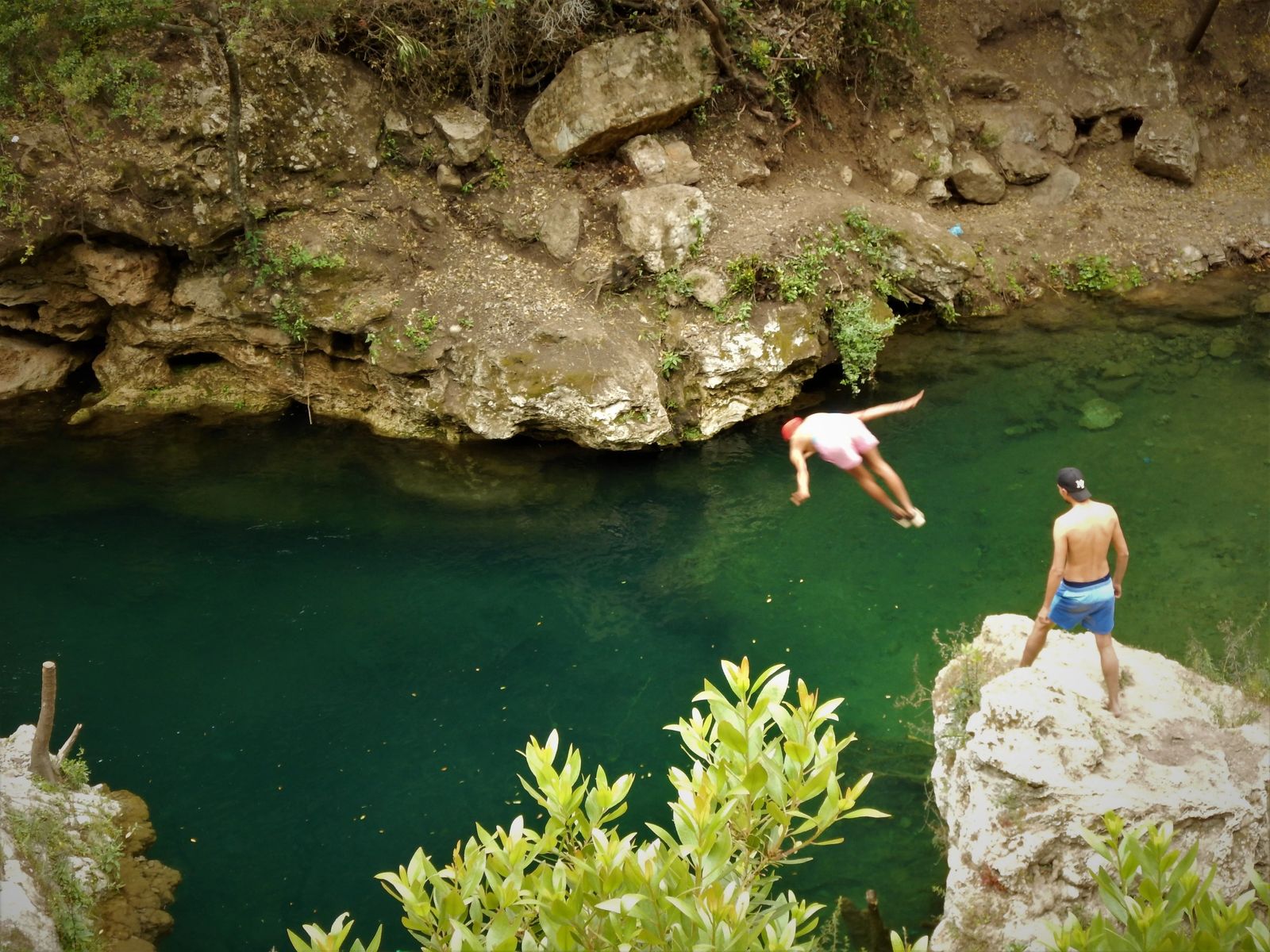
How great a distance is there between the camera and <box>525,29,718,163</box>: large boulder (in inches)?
583

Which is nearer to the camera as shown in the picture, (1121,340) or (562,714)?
(562,714)

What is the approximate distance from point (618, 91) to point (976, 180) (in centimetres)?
666

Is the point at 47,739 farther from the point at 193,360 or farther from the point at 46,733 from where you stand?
the point at 193,360

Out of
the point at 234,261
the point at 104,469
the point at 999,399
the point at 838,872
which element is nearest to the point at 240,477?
the point at 104,469

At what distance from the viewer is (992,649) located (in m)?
8.59

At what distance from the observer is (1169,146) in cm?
1809

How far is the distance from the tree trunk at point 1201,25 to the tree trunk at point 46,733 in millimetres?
19343

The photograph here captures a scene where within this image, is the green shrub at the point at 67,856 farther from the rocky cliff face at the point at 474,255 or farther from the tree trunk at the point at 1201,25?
the tree trunk at the point at 1201,25

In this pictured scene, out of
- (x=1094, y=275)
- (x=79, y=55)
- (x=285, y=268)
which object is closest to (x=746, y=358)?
(x=285, y=268)

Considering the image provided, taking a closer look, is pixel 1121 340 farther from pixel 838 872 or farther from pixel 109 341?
pixel 109 341

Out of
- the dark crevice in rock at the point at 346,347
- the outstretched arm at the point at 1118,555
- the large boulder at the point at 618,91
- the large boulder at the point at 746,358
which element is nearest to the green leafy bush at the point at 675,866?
the outstretched arm at the point at 1118,555

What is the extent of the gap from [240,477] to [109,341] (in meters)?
3.47

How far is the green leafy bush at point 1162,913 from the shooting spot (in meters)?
3.17

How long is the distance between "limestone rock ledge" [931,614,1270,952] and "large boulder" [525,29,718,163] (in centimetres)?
1017
